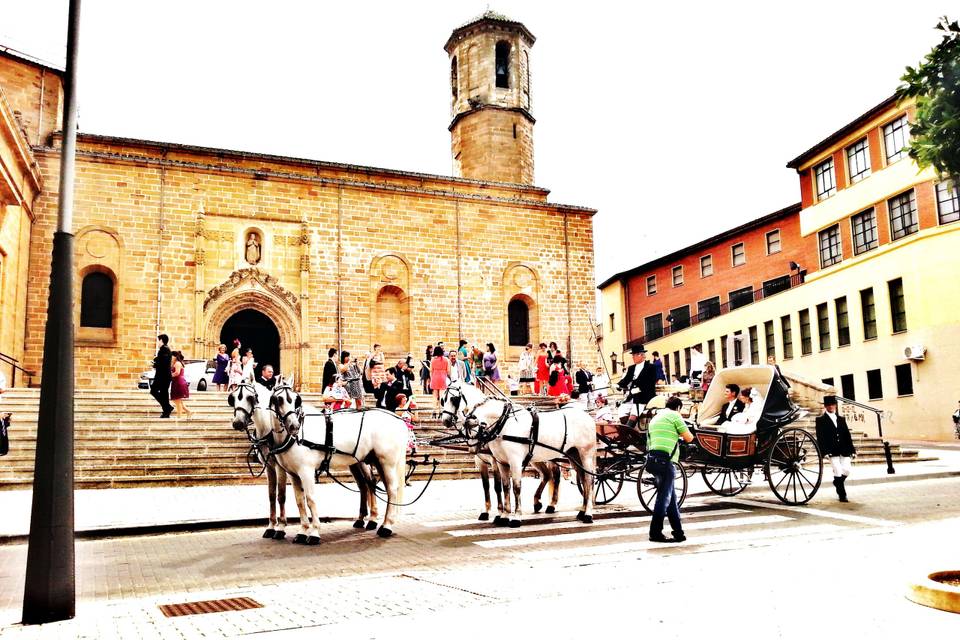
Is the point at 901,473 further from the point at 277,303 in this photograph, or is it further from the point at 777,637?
the point at 277,303

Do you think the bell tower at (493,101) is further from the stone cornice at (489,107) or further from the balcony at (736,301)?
the balcony at (736,301)

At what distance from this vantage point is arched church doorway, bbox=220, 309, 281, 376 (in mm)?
30628

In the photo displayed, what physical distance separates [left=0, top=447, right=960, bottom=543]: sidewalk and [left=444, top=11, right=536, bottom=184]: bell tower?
22522mm

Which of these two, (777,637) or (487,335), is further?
(487,335)

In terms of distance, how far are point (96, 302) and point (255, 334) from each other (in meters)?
5.41

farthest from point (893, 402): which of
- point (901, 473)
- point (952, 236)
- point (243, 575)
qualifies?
point (243, 575)

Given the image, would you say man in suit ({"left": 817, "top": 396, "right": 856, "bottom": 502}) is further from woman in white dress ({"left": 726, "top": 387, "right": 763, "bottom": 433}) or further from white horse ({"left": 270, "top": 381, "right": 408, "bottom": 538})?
white horse ({"left": 270, "top": 381, "right": 408, "bottom": 538})

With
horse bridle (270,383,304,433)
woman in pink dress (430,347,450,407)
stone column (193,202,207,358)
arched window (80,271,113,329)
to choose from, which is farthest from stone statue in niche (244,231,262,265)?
horse bridle (270,383,304,433)

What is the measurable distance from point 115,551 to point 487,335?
24.1 meters

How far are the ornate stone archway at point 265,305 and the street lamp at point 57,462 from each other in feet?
77.7

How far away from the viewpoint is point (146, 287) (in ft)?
95.5

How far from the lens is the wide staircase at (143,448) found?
51.1ft

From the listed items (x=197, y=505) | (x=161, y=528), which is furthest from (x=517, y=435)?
(x=197, y=505)

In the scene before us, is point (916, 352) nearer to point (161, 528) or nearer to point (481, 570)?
point (481, 570)
